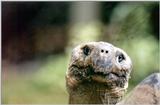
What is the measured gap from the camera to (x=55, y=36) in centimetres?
222

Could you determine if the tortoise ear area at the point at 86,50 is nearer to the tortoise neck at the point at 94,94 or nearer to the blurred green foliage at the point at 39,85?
the tortoise neck at the point at 94,94

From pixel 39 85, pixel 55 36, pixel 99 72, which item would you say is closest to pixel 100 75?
pixel 99 72

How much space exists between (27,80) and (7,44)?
17 centimetres

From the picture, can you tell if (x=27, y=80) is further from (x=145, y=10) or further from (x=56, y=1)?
(x=145, y=10)

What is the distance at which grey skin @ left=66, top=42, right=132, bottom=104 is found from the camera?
1441 mm

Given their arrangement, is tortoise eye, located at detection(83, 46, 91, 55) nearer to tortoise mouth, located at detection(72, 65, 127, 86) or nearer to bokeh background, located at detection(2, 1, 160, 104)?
tortoise mouth, located at detection(72, 65, 127, 86)

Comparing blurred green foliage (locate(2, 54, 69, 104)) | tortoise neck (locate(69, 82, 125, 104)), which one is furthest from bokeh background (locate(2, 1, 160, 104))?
tortoise neck (locate(69, 82, 125, 104))

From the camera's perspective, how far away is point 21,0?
218 cm

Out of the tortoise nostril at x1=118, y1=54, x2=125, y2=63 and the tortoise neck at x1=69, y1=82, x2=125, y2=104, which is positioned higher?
the tortoise nostril at x1=118, y1=54, x2=125, y2=63

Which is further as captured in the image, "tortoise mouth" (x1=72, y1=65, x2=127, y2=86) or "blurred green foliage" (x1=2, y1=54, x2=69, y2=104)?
"blurred green foliage" (x1=2, y1=54, x2=69, y2=104)

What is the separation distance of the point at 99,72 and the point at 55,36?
0.80 meters

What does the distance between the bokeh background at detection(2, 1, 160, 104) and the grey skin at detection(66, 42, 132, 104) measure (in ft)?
1.58

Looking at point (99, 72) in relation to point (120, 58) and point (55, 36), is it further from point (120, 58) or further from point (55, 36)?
point (55, 36)

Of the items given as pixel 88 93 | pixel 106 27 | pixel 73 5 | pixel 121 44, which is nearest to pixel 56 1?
pixel 73 5
